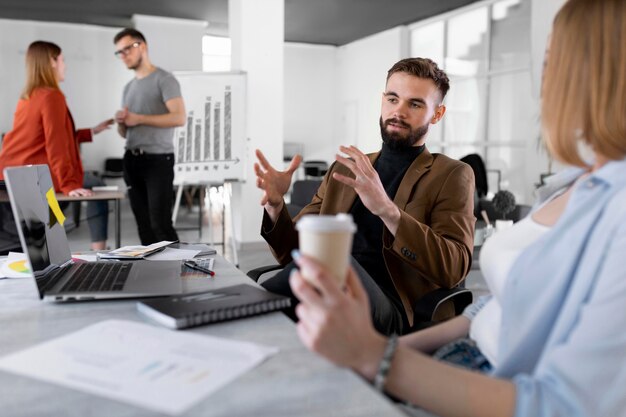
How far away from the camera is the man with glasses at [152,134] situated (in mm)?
3932

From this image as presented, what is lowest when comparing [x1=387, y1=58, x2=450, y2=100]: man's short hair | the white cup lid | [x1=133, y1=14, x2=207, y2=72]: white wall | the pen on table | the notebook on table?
the pen on table

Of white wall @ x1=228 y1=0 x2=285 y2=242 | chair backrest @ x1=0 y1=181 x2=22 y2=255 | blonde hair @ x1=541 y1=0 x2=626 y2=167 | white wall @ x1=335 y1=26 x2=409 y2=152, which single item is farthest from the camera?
white wall @ x1=335 y1=26 x2=409 y2=152

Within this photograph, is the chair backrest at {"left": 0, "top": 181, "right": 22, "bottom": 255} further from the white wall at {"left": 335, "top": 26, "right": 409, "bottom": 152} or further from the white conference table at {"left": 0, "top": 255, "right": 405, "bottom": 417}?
the white wall at {"left": 335, "top": 26, "right": 409, "bottom": 152}

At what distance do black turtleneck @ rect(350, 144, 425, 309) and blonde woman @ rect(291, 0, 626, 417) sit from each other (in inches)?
37.8

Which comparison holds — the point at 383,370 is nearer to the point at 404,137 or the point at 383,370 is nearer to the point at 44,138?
the point at 404,137

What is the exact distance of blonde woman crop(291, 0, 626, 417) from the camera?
2.43ft

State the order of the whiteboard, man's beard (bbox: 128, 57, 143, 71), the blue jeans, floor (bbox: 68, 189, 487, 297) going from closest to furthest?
man's beard (bbox: 128, 57, 143, 71), the blue jeans, floor (bbox: 68, 189, 487, 297), the whiteboard

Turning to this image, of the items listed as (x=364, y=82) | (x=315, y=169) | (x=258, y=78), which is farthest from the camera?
(x=364, y=82)

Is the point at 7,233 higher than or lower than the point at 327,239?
lower

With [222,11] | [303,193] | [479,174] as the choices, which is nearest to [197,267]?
[303,193]

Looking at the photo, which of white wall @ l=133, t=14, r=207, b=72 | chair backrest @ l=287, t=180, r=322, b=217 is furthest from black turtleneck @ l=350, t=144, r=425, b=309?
white wall @ l=133, t=14, r=207, b=72

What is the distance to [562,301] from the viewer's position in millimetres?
836

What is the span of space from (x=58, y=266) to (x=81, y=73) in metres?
9.35

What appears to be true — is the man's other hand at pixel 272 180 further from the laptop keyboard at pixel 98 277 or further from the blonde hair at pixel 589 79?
the blonde hair at pixel 589 79
